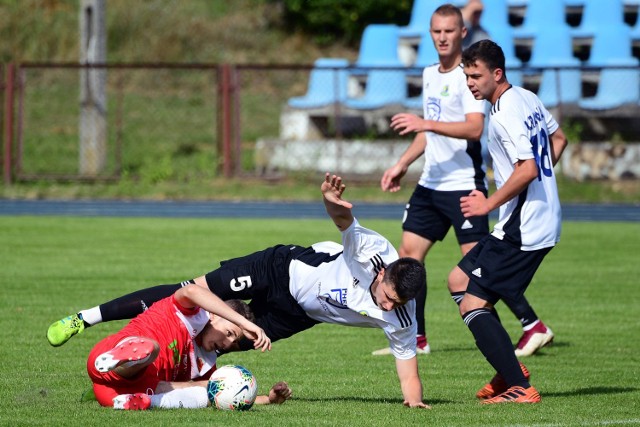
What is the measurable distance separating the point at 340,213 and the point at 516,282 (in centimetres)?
129

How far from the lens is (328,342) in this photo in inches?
367

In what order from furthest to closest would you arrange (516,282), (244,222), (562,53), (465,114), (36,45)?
1. (36,45)
2. (562,53)
3. (244,222)
4. (465,114)
5. (516,282)

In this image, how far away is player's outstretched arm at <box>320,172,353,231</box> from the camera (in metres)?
6.24

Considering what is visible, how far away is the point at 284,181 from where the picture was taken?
74.1 feet

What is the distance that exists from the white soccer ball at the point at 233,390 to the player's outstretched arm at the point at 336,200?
1.03 m


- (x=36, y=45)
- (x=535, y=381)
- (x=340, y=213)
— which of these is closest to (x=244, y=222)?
(x=535, y=381)

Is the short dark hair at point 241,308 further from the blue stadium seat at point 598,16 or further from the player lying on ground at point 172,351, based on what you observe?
the blue stadium seat at point 598,16

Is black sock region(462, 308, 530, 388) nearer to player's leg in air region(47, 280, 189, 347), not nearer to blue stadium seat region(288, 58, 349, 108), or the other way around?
player's leg in air region(47, 280, 189, 347)

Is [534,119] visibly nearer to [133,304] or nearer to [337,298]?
[337,298]

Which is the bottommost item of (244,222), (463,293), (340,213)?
(244,222)

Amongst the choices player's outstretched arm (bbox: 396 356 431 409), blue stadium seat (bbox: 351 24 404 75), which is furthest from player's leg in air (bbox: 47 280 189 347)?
blue stadium seat (bbox: 351 24 404 75)

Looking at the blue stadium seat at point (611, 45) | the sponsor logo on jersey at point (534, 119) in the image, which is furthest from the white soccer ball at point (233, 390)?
the blue stadium seat at point (611, 45)

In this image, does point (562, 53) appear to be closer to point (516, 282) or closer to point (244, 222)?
point (244, 222)

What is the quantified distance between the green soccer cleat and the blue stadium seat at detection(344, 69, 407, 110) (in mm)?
17463
